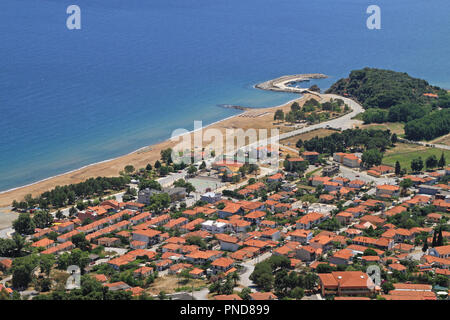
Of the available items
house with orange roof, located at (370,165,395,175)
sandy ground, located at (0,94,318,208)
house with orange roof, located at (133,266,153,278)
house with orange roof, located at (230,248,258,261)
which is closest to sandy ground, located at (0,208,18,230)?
sandy ground, located at (0,94,318,208)

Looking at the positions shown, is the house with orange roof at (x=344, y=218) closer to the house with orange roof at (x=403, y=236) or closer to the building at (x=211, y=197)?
the house with orange roof at (x=403, y=236)

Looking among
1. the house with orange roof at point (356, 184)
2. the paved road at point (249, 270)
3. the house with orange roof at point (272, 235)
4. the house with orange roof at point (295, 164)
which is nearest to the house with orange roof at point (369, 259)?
the paved road at point (249, 270)

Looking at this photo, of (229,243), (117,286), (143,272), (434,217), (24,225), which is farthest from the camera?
(434,217)

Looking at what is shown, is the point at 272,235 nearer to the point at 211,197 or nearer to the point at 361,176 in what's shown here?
the point at 211,197

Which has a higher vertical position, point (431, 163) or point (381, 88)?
point (381, 88)

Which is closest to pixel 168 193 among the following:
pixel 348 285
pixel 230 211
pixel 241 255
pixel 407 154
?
pixel 230 211
